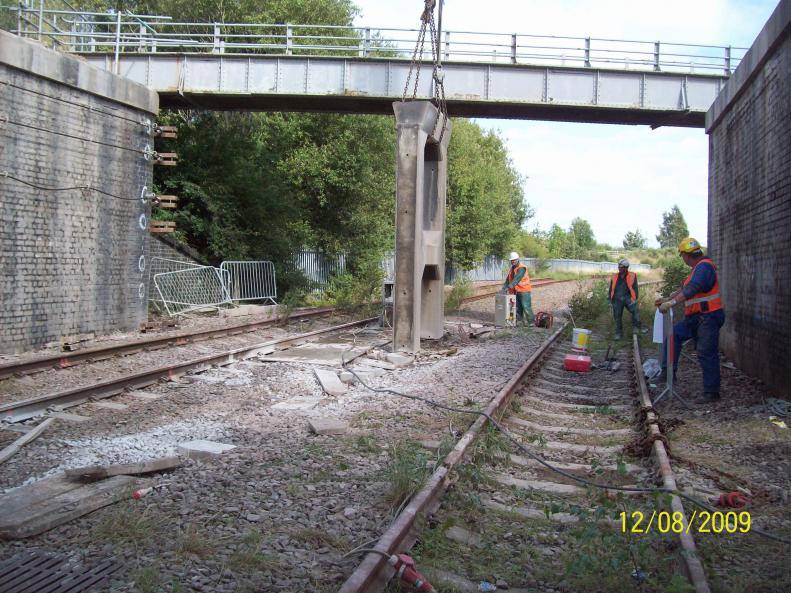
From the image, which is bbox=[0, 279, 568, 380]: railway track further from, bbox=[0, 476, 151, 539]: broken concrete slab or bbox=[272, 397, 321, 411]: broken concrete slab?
bbox=[0, 476, 151, 539]: broken concrete slab

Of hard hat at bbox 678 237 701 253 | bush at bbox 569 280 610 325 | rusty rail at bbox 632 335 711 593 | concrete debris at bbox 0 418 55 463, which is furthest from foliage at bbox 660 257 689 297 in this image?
concrete debris at bbox 0 418 55 463

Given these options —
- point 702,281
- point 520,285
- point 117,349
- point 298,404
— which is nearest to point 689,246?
point 702,281

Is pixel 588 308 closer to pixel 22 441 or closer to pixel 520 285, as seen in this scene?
pixel 520 285

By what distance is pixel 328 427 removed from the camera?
20.6ft

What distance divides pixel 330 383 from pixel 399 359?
8.95 feet

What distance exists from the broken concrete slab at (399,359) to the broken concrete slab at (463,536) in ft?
22.7

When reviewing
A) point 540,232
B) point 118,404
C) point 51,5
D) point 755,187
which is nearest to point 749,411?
point 755,187

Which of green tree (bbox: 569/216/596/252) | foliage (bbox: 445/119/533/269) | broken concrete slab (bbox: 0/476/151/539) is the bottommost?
broken concrete slab (bbox: 0/476/151/539)

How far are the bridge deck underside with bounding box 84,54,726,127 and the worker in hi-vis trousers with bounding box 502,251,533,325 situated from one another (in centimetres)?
535

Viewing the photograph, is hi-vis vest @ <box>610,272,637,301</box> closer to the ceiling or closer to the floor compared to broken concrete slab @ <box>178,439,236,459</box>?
closer to the ceiling

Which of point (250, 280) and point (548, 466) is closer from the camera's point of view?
point (548, 466)

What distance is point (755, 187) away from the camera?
31.5ft

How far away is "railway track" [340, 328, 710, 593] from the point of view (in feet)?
11.3

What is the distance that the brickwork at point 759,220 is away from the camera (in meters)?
8.05
